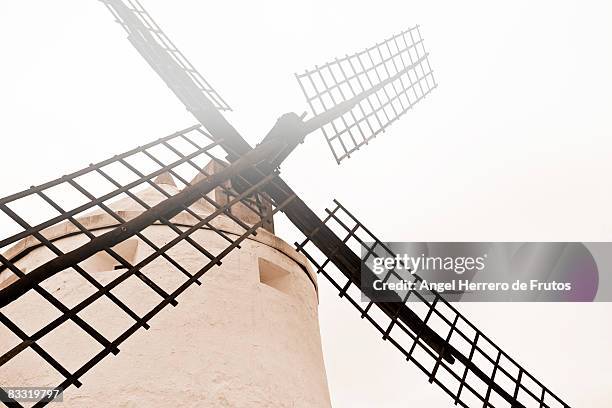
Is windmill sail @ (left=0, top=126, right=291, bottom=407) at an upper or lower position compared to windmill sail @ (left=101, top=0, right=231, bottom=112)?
lower

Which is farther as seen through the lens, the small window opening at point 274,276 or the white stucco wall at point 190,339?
the small window opening at point 274,276

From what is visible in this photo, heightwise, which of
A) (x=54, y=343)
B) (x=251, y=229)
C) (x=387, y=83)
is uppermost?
(x=387, y=83)

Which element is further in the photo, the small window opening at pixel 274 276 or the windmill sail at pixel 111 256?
the small window opening at pixel 274 276

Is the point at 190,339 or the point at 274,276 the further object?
the point at 274,276

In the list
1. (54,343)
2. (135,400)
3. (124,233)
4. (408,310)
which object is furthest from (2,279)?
Answer: (408,310)

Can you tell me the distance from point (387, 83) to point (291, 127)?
2.65 meters

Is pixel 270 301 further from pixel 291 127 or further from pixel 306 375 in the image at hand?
pixel 291 127

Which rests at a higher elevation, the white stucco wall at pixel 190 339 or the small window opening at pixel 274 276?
the small window opening at pixel 274 276

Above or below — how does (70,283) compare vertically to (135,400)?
above

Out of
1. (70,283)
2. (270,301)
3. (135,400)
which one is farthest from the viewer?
(270,301)

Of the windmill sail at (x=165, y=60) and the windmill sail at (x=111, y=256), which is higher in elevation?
the windmill sail at (x=165, y=60)

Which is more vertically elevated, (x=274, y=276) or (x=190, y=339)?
(x=274, y=276)

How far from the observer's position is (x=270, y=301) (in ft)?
16.9

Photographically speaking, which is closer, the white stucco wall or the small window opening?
the white stucco wall
